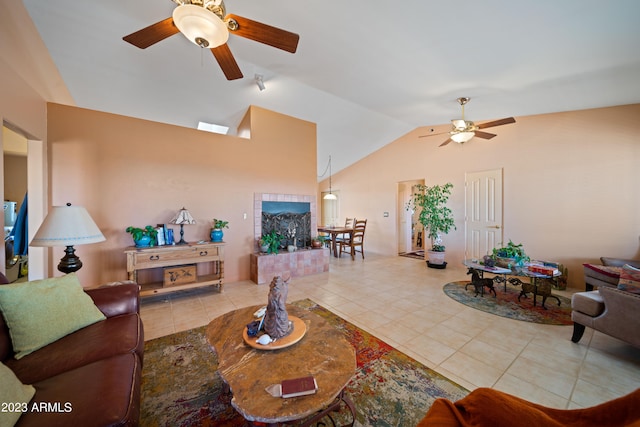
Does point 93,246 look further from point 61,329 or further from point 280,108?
point 280,108

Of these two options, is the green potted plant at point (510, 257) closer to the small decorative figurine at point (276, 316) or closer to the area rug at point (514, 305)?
the area rug at point (514, 305)

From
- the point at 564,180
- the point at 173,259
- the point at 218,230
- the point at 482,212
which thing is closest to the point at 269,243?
the point at 218,230

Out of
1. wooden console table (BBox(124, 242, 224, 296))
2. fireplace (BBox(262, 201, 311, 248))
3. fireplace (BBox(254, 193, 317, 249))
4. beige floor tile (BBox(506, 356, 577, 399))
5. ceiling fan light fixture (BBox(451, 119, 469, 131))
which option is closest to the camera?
beige floor tile (BBox(506, 356, 577, 399))

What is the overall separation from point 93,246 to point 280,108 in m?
3.54

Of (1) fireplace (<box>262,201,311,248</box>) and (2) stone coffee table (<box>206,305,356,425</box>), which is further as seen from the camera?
(1) fireplace (<box>262,201,311,248</box>)

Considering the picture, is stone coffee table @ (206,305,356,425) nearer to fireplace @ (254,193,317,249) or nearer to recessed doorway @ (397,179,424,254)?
fireplace @ (254,193,317,249)

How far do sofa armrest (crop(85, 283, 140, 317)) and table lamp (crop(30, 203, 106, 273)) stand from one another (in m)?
0.48

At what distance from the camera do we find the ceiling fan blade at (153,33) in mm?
1698

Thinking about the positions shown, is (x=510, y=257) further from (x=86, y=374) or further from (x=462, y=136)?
(x=86, y=374)

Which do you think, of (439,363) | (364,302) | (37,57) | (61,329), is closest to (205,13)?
(61,329)

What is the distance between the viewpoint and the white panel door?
4.60 metres

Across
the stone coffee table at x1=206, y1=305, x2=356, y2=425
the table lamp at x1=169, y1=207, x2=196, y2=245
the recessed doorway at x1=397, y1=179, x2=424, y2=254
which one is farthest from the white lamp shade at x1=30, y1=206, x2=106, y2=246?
the recessed doorway at x1=397, y1=179, x2=424, y2=254

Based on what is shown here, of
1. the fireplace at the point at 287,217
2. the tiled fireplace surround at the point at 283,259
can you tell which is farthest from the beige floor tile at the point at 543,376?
the fireplace at the point at 287,217

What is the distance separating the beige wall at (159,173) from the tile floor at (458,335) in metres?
0.89
